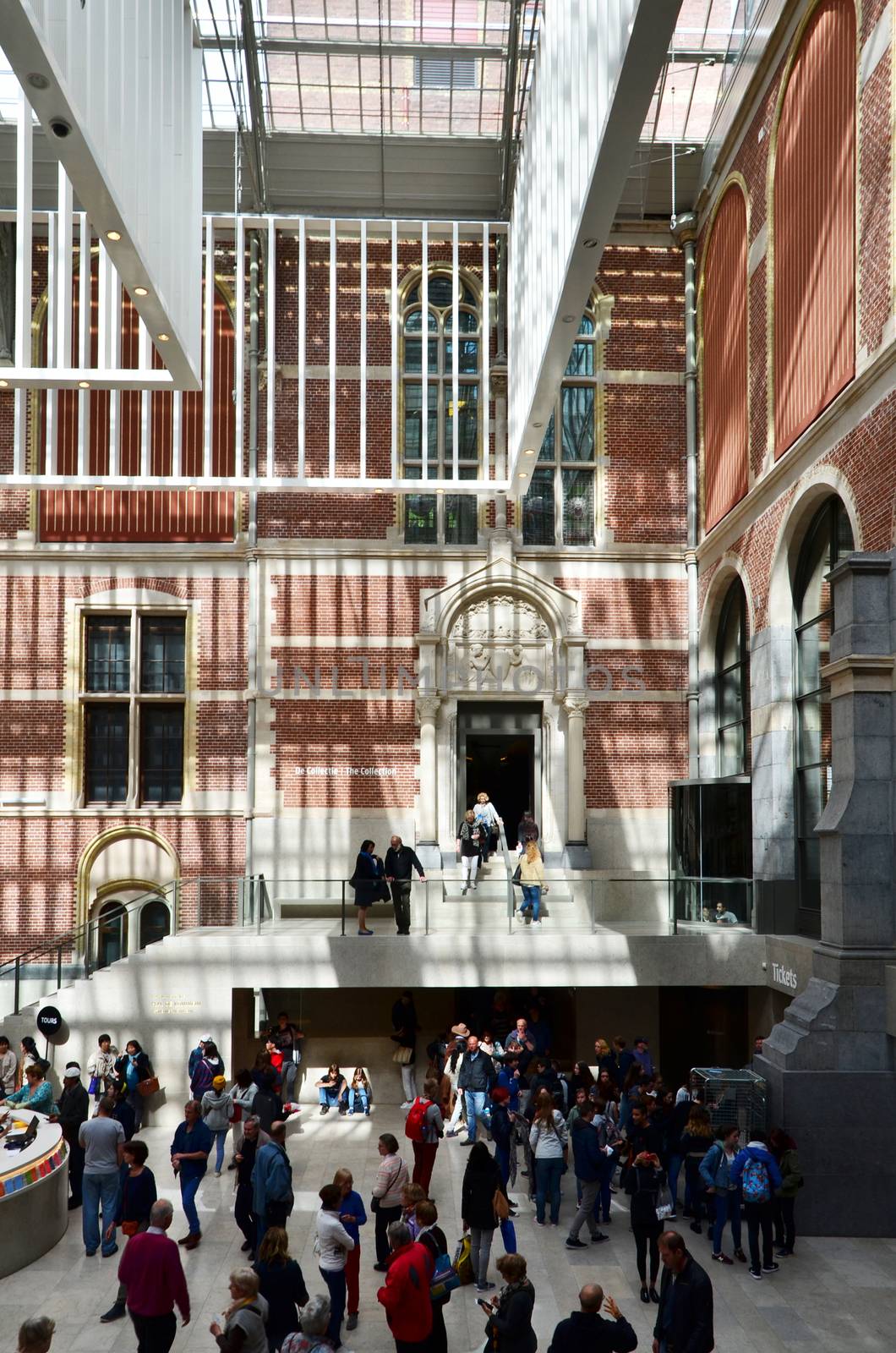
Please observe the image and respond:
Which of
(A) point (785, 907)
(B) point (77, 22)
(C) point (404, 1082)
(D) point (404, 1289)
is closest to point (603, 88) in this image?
(B) point (77, 22)

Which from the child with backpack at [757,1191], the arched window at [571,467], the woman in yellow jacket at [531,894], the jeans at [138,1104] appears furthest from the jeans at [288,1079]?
the arched window at [571,467]

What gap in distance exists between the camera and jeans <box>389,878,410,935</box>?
1822 cm

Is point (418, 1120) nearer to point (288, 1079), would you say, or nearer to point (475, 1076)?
point (475, 1076)

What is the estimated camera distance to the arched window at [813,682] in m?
16.5

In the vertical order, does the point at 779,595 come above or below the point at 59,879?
above

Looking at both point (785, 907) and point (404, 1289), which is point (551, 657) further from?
point (404, 1289)

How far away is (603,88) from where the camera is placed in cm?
946

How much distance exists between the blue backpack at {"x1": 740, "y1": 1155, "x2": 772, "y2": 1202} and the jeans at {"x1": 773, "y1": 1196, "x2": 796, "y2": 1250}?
85cm

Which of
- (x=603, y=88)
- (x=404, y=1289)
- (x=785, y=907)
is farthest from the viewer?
(x=785, y=907)

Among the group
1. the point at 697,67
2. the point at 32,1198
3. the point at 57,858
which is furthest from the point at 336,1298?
the point at 697,67

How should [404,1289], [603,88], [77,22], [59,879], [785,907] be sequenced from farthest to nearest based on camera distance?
[59,879] < [785,907] < [603,88] < [77,22] < [404,1289]

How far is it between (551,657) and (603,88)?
1454 cm

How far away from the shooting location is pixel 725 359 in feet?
70.1

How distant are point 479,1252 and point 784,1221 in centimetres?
318
